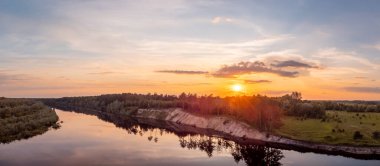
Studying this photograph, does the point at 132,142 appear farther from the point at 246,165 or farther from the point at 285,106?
the point at 285,106

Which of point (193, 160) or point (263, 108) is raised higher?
point (263, 108)

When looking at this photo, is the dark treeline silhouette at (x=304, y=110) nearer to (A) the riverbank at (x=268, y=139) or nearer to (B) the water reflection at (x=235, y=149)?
(A) the riverbank at (x=268, y=139)

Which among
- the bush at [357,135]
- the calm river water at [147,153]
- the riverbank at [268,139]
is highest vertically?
the bush at [357,135]

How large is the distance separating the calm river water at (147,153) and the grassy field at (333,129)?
44.1ft

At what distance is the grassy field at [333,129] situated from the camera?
125 meters

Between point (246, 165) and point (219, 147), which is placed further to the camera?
point (219, 147)

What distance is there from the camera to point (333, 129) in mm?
135500

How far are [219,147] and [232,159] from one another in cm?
2078

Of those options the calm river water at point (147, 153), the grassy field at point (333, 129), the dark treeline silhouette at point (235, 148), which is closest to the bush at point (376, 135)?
the grassy field at point (333, 129)

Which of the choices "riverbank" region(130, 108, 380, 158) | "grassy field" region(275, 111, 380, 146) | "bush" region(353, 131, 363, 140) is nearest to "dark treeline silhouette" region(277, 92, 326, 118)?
"grassy field" region(275, 111, 380, 146)

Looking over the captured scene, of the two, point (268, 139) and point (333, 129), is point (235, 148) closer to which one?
point (268, 139)

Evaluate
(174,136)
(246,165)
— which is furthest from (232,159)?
(174,136)

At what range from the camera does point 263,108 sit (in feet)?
512

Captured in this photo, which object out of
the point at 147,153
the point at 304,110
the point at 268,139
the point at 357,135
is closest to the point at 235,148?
the point at 268,139
